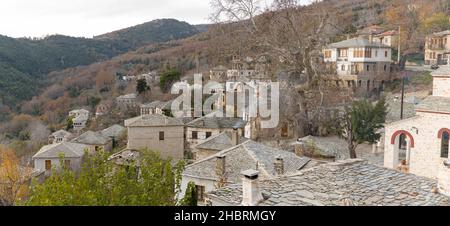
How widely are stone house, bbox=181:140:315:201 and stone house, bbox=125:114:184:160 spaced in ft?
40.7

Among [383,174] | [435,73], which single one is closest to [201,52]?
[435,73]

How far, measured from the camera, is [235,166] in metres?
13.6

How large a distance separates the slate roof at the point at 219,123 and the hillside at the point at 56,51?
42.1m

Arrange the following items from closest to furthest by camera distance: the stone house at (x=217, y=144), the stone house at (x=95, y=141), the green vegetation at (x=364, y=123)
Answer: the stone house at (x=217, y=144)
the green vegetation at (x=364, y=123)
the stone house at (x=95, y=141)

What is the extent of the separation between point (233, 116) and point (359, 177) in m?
22.6

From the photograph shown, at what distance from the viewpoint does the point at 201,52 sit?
2699 inches

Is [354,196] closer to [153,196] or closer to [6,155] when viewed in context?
[153,196]

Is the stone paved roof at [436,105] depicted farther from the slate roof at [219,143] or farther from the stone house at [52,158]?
the stone house at [52,158]

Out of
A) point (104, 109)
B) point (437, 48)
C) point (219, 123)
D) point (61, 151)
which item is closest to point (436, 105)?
point (219, 123)

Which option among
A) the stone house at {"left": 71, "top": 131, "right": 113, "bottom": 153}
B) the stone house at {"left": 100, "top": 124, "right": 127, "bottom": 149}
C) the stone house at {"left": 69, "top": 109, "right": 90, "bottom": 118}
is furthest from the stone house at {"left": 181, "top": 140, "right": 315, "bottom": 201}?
the stone house at {"left": 69, "top": 109, "right": 90, "bottom": 118}

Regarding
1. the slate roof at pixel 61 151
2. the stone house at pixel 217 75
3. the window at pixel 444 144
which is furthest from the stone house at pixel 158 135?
the window at pixel 444 144

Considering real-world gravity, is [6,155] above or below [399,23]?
below

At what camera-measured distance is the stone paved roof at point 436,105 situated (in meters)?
14.1

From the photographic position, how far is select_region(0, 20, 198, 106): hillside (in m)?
61.8
